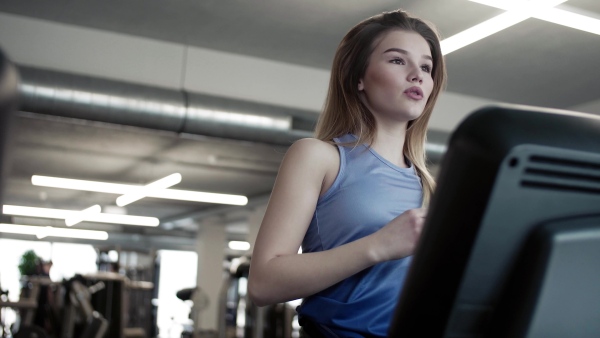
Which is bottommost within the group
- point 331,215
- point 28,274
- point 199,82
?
point 28,274

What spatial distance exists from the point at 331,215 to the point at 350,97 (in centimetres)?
24

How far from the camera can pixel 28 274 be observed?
12.9 metres

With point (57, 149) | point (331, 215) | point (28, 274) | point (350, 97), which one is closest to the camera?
point (331, 215)

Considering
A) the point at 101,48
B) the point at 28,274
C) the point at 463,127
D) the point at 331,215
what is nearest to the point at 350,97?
the point at 331,215

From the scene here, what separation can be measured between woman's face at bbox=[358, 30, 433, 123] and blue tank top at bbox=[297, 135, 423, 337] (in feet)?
0.24

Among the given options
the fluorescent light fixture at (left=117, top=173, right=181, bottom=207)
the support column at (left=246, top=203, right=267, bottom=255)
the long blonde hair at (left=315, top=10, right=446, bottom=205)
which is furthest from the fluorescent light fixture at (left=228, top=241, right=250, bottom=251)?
the long blonde hair at (left=315, top=10, right=446, bottom=205)

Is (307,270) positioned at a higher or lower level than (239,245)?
higher

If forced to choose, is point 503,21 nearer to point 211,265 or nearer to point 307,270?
point 307,270

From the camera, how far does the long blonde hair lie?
1.09 metres

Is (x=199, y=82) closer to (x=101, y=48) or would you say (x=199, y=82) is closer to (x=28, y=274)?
(x=101, y=48)

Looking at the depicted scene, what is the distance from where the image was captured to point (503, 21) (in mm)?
4121

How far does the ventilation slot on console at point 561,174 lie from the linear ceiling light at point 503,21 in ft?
10.4

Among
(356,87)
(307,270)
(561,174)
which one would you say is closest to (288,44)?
(356,87)

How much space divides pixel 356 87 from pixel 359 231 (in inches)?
10.6
